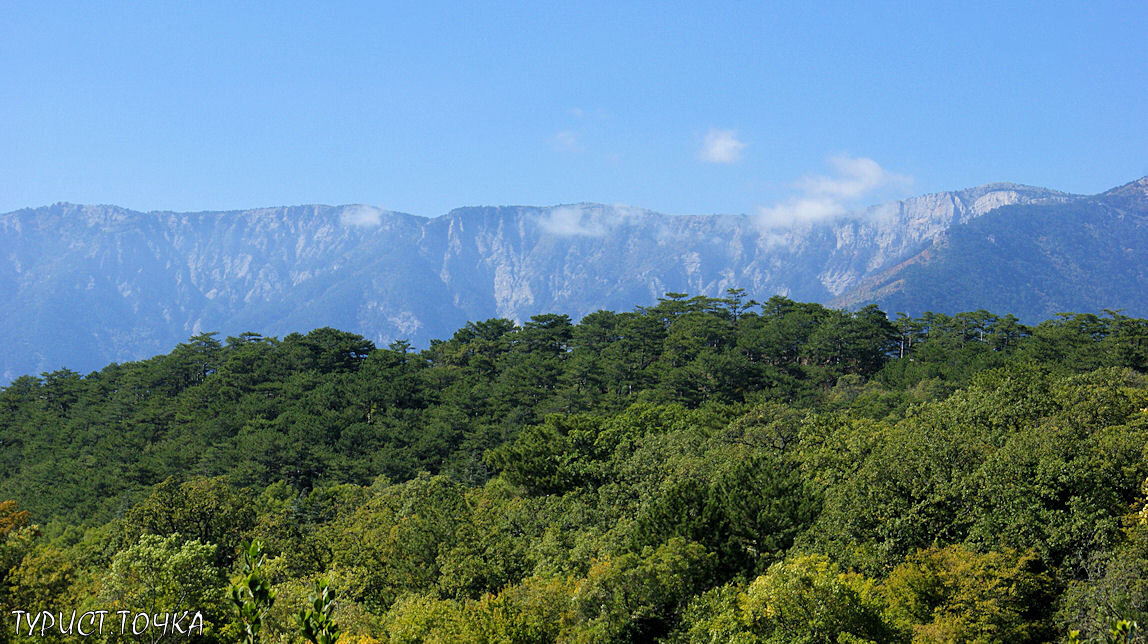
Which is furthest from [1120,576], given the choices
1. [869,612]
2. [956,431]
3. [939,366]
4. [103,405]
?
[103,405]

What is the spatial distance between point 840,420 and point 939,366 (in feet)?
91.3

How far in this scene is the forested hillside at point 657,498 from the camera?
2486cm

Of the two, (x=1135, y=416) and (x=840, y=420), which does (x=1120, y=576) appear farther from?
(x=840, y=420)

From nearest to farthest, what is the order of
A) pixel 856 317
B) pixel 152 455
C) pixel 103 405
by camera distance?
pixel 152 455, pixel 856 317, pixel 103 405

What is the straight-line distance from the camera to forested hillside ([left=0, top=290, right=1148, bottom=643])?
24859mm

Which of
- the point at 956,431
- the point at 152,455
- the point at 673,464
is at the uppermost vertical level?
the point at 956,431

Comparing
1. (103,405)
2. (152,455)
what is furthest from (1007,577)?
(103,405)

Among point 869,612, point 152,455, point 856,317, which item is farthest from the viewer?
point 856,317

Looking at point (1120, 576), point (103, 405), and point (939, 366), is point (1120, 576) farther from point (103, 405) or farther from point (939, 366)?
point (103, 405)

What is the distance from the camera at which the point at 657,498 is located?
3831 centimetres

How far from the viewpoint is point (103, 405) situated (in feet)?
303

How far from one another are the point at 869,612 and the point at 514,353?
246 ft

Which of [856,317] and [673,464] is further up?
[856,317]

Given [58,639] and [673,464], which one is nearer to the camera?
[58,639]
